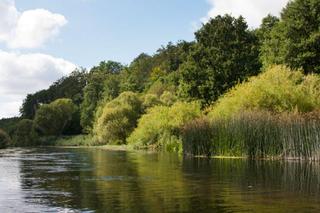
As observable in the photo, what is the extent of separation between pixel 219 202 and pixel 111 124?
241 ft

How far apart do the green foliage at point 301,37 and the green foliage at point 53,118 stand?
270 ft

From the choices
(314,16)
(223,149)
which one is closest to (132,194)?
(223,149)

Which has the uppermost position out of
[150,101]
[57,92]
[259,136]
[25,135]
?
[57,92]

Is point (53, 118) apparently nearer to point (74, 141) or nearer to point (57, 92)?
point (74, 141)

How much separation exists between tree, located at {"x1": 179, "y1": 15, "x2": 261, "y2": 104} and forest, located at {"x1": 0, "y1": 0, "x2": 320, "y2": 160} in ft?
0.43

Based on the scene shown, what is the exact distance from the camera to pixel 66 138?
12912 cm

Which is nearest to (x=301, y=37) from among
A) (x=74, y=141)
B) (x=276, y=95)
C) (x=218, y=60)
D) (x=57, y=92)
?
(x=218, y=60)

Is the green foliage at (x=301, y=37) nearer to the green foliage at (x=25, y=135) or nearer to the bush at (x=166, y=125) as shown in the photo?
the bush at (x=166, y=125)

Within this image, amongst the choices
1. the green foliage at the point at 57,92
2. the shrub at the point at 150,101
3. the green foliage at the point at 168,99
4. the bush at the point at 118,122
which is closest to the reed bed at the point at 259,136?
the green foliage at the point at 168,99

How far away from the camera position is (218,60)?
71.0 m

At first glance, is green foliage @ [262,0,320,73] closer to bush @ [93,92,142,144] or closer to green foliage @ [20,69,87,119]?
bush @ [93,92,142,144]

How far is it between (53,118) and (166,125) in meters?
73.9

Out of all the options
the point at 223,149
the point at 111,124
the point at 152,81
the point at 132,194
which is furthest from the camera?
the point at 152,81

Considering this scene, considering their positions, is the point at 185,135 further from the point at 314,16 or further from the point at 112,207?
the point at 112,207
